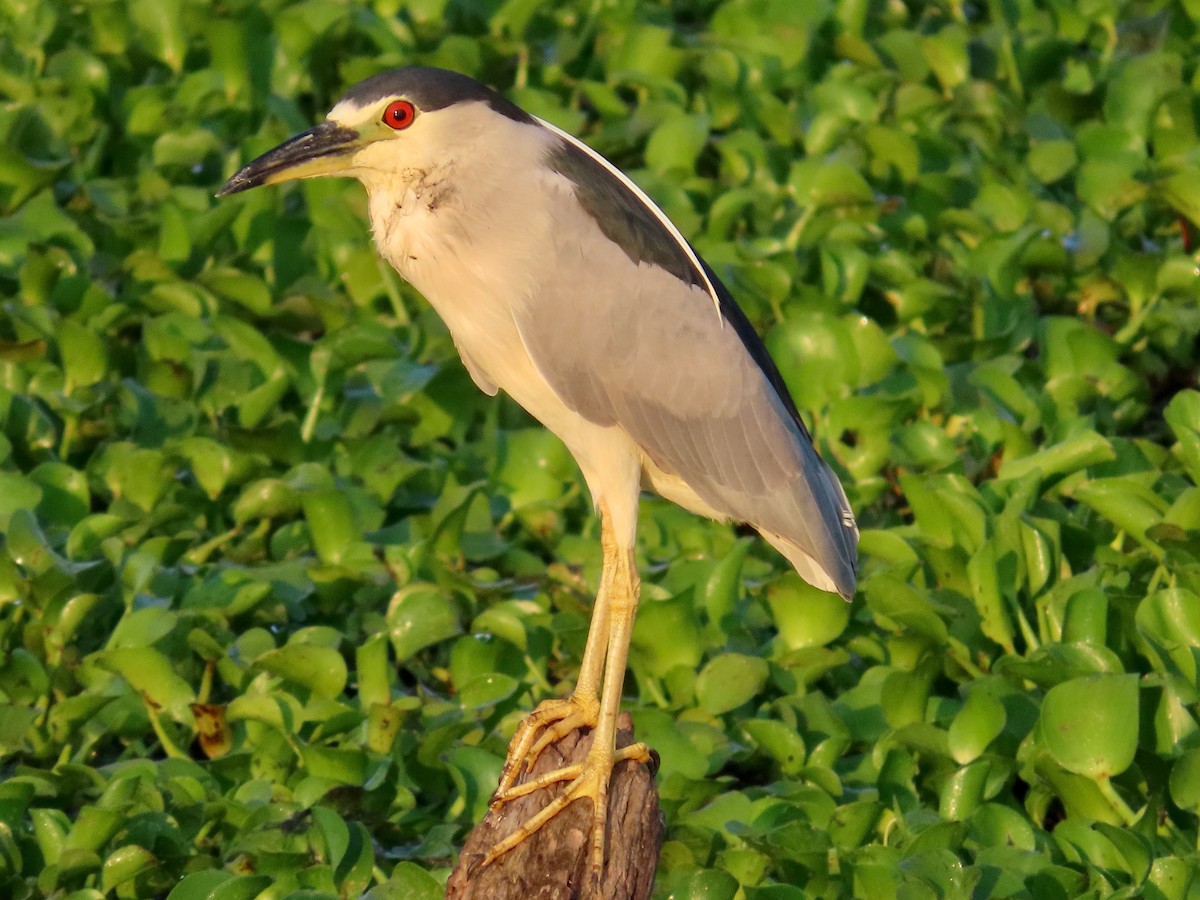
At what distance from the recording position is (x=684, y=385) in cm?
384

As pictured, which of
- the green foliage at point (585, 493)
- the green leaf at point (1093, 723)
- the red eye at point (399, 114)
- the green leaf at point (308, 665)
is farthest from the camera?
the green leaf at point (308, 665)

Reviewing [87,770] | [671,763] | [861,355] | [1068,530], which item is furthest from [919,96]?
[87,770]

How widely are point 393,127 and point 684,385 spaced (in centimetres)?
79

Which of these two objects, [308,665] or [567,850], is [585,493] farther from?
[567,850]

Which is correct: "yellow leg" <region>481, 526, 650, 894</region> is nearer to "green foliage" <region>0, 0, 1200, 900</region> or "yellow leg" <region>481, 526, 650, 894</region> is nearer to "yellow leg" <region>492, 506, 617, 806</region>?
"yellow leg" <region>492, 506, 617, 806</region>

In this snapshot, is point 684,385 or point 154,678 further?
point 154,678

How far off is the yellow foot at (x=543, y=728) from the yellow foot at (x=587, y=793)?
0.08 m

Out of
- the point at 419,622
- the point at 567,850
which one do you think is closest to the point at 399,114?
the point at 567,850

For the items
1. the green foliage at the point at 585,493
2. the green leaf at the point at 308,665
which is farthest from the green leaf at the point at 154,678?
the green leaf at the point at 308,665

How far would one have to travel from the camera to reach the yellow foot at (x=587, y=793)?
10.8 ft

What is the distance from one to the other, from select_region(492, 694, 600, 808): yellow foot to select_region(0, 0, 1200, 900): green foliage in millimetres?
356

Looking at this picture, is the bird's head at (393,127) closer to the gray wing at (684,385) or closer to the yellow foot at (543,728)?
the gray wing at (684,385)

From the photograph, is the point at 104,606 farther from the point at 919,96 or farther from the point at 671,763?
the point at 919,96

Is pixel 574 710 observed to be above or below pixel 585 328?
below
